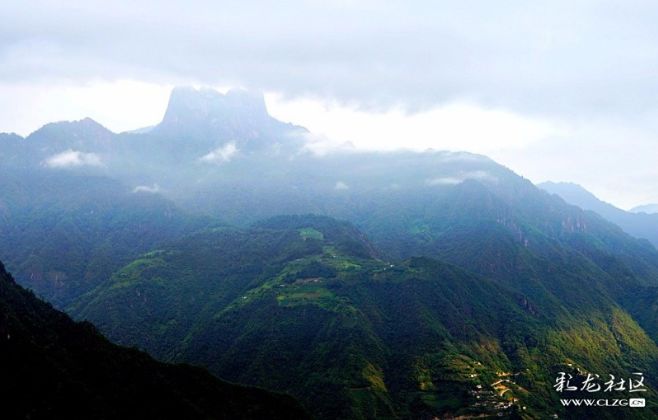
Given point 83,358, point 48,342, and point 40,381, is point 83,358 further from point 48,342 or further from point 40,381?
point 40,381

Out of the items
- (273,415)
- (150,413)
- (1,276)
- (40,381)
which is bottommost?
(273,415)

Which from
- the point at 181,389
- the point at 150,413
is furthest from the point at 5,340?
the point at 181,389

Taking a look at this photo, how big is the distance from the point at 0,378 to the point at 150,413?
29.7 m

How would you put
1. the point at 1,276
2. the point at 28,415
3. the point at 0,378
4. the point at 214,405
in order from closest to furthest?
the point at 28,415 < the point at 0,378 < the point at 214,405 < the point at 1,276

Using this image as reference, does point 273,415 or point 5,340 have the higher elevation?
point 5,340

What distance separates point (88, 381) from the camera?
129125mm

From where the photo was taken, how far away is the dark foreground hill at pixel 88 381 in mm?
113938

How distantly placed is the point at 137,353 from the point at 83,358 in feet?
53.5

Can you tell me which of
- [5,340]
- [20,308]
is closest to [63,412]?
[5,340]

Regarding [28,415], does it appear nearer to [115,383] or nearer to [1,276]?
[115,383]

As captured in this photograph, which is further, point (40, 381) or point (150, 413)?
point (150, 413)

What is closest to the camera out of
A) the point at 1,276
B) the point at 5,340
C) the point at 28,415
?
the point at 28,415

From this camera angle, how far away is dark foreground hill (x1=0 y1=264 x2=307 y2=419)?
374ft

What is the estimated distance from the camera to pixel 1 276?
172m
